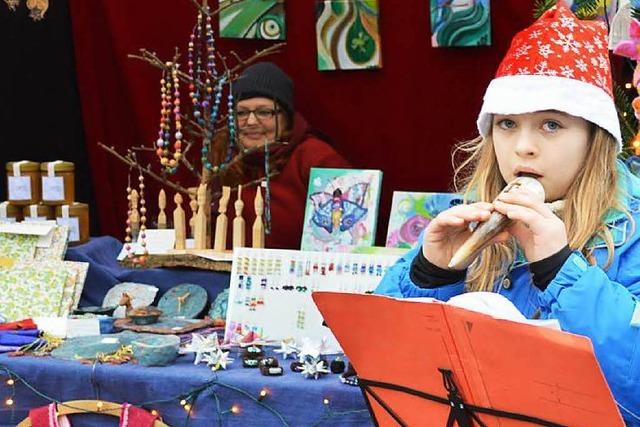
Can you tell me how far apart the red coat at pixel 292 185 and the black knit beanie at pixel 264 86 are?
109mm

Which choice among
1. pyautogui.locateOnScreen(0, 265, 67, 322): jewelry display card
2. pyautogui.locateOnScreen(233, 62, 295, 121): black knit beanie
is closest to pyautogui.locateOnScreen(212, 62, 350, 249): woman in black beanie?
pyautogui.locateOnScreen(233, 62, 295, 121): black knit beanie

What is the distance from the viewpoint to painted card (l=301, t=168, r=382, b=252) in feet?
9.16

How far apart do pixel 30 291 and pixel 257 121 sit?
95cm

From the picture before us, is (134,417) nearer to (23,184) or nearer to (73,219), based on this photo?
(73,219)

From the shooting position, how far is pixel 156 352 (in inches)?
89.4

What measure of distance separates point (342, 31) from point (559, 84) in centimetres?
240

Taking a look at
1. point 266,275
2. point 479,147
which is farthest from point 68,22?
point 479,147

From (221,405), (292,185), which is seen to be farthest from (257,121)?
(221,405)

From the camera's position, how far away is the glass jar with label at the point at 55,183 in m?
3.20

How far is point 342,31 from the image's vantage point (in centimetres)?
375

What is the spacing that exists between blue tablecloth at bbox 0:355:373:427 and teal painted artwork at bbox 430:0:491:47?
168 cm

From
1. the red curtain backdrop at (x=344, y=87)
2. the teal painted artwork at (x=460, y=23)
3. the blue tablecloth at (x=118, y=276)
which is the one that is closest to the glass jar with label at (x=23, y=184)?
the blue tablecloth at (x=118, y=276)

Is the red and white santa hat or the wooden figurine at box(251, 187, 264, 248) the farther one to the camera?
the wooden figurine at box(251, 187, 264, 248)

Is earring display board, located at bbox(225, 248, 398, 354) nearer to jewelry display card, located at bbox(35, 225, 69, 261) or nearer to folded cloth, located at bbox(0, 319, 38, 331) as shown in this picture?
folded cloth, located at bbox(0, 319, 38, 331)
